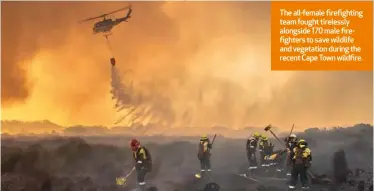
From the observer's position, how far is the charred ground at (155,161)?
584 centimetres

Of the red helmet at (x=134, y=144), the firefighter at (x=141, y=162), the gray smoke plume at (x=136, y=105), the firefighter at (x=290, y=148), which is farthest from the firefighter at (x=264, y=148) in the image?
the red helmet at (x=134, y=144)

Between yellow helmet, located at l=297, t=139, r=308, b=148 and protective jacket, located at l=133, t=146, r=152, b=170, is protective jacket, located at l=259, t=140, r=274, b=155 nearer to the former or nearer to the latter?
yellow helmet, located at l=297, t=139, r=308, b=148

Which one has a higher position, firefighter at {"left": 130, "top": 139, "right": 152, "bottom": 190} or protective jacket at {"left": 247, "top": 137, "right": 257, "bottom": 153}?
protective jacket at {"left": 247, "top": 137, "right": 257, "bottom": 153}

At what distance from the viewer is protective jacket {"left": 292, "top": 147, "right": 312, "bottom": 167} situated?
5719mm

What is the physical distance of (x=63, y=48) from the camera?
6.01 meters

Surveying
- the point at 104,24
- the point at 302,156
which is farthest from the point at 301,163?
the point at 104,24

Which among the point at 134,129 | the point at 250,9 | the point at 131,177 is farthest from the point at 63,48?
the point at 250,9

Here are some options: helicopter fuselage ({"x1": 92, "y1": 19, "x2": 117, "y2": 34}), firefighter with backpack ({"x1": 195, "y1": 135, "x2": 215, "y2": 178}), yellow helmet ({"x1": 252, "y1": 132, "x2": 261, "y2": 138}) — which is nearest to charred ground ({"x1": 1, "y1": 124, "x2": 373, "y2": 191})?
firefighter with backpack ({"x1": 195, "y1": 135, "x2": 215, "y2": 178})

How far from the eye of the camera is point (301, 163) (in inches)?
225

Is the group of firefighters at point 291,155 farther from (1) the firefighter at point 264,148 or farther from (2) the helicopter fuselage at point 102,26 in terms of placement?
(2) the helicopter fuselage at point 102,26

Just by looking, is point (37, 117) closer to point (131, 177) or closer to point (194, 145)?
point (131, 177)

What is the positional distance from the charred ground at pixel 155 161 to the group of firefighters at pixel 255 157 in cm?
8

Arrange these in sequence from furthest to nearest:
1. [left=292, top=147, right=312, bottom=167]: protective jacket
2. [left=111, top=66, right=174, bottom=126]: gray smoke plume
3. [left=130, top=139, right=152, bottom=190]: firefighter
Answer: [left=111, top=66, right=174, bottom=126]: gray smoke plume
[left=130, top=139, right=152, bottom=190]: firefighter
[left=292, top=147, right=312, bottom=167]: protective jacket

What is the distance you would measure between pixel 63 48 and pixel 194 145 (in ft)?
6.37
